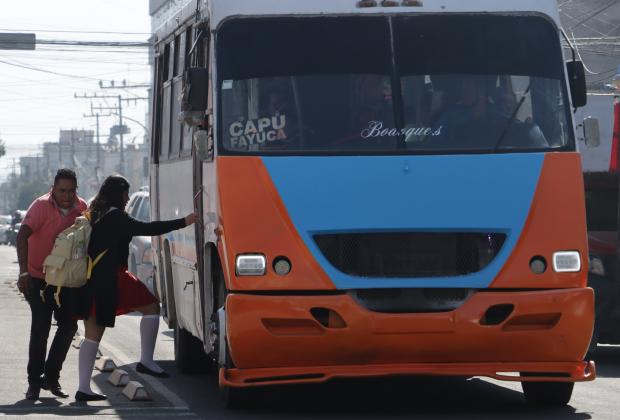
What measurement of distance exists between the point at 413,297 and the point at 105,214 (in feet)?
8.94

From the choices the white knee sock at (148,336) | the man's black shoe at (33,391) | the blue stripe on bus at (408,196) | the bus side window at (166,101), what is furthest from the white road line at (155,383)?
the bus side window at (166,101)

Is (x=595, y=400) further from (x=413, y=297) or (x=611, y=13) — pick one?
(x=611, y=13)

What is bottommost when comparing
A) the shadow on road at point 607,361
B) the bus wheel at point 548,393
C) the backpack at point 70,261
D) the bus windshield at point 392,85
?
the shadow on road at point 607,361

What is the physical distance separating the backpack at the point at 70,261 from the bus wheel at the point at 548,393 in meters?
3.24

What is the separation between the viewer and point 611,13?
46781 millimetres

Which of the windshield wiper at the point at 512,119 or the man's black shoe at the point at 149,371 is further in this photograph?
the man's black shoe at the point at 149,371

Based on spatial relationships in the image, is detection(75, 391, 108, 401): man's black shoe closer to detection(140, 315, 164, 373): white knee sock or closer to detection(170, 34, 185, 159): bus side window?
detection(140, 315, 164, 373): white knee sock

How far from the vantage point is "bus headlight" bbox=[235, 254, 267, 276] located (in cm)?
998

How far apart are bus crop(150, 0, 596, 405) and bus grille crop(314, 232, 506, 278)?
0.04ft

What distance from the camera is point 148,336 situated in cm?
1277

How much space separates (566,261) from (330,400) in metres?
2.36

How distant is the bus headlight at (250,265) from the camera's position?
9.98 meters

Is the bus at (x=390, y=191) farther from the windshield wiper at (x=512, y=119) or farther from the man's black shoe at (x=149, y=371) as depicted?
the man's black shoe at (x=149, y=371)

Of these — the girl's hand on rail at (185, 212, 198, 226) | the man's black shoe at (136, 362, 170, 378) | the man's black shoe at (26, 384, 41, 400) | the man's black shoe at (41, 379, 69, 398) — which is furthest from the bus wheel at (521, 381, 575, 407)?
the man's black shoe at (26, 384, 41, 400)
